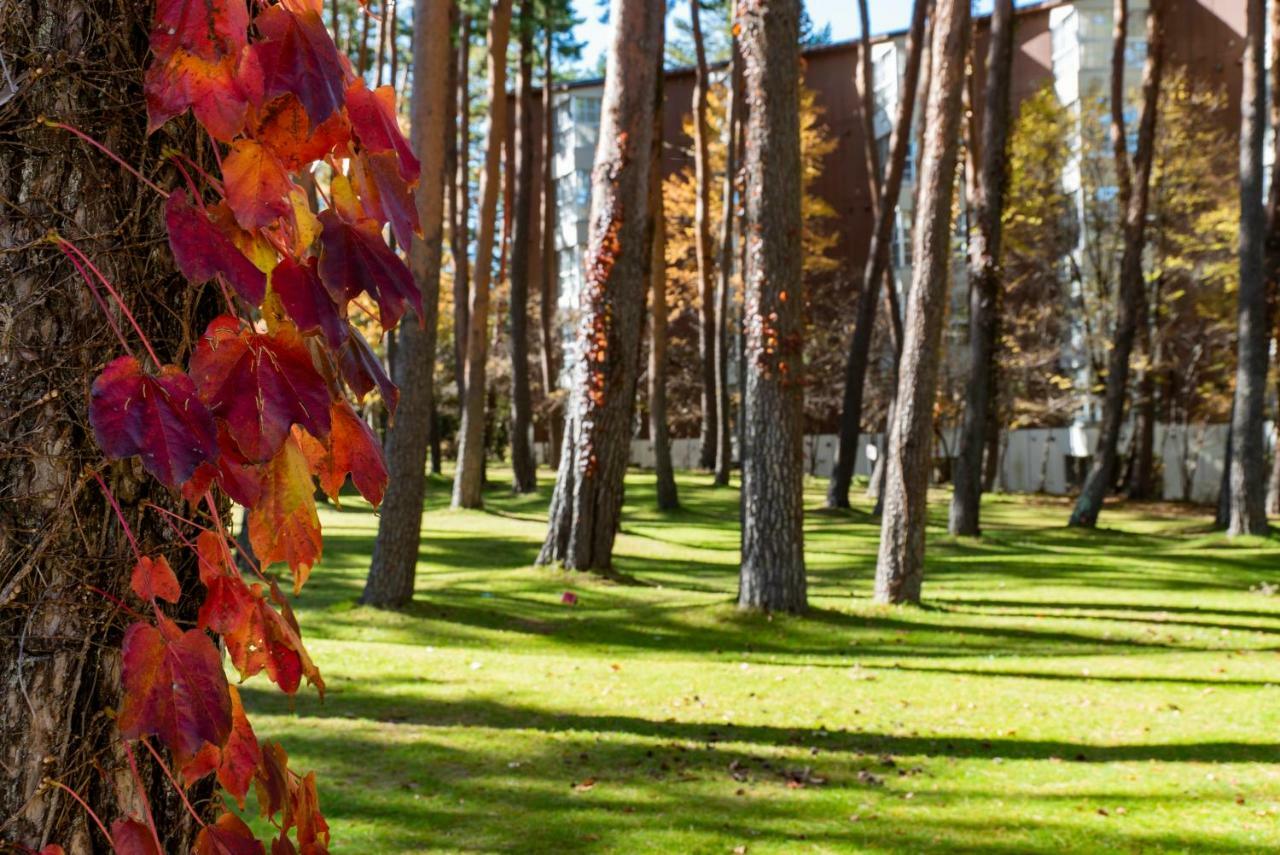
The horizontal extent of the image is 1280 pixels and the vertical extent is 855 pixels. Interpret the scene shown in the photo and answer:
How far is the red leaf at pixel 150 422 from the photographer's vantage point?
1137 mm

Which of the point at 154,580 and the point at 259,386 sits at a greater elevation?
the point at 259,386

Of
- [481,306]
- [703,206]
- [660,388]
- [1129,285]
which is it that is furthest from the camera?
[703,206]

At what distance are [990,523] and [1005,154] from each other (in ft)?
26.3

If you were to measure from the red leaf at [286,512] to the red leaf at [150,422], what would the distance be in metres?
0.17

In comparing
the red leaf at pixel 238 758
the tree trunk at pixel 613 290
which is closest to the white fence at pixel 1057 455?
the tree trunk at pixel 613 290

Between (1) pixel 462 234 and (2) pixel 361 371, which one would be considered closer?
(2) pixel 361 371

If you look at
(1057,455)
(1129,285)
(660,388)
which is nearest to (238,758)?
(1129,285)

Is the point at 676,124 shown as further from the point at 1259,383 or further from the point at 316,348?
the point at 316,348

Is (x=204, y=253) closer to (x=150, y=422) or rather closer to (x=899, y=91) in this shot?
(x=150, y=422)

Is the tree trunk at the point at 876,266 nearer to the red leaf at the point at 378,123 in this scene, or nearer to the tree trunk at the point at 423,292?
the tree trunk at the point at 423,292

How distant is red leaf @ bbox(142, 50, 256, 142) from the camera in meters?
1.22

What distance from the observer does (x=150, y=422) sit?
1.16 metres

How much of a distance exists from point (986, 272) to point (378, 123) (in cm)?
2053

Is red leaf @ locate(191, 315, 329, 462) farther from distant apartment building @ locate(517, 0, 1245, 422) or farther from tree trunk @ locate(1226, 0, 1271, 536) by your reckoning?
distant apartment building @ locate(517, 0, 1245, 422)
